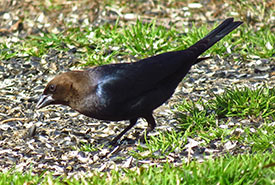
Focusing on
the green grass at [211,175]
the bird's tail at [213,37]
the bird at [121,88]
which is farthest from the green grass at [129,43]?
the green grass at [211,175]

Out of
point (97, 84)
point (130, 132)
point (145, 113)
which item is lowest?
point (130, 132)

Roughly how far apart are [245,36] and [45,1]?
345cm

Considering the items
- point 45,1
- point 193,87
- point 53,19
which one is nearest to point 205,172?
point 193,87

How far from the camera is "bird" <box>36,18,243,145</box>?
14.9 ft

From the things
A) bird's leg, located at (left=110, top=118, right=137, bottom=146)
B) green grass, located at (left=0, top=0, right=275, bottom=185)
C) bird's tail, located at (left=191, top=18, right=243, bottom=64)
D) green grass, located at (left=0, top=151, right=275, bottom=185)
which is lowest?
bird's leg, located at (left=110, top=118, right=137, bottom=146)

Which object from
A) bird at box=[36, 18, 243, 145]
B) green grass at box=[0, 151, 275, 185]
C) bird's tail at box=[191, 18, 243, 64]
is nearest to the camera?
green grass at box=[0, 151, 275, 185]

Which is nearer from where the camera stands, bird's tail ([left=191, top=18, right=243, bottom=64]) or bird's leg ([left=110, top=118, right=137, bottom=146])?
bird's leg ([left=110, top=118, right=137, bottom=146])

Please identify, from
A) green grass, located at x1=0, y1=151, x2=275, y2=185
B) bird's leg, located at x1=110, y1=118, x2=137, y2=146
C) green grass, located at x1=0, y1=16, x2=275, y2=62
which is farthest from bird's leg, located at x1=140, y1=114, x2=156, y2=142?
green grass, located at x1=0, y1=16, x2=275, y2=62

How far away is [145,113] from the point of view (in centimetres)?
478

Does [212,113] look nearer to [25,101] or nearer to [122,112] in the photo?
[122,112]

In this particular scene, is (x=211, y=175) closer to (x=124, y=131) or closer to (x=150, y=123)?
(x=150, y=123)

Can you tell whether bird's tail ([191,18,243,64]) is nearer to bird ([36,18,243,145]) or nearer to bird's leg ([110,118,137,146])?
bird ([36,18,243,145])

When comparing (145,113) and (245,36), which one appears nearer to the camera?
(145,113)

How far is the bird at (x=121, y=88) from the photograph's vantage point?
4.53 metres
